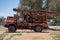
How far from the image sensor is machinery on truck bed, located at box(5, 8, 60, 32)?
2942cm

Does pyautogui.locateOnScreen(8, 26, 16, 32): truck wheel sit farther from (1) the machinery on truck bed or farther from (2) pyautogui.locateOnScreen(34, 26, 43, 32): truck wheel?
(2) pyautogui.locateOnScreen(34, 26, 43, 32): truck wheel

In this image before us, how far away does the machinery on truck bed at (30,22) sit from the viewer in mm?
29422

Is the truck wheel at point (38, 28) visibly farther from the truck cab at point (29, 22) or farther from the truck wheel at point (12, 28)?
the truck wheel at point (12, 28)

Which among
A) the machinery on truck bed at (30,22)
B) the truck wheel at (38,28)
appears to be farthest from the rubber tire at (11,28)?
the truck wheel at (38,28)

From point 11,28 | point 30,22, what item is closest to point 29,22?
point 30,22

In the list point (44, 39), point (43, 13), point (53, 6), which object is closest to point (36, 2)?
point (53, 6)

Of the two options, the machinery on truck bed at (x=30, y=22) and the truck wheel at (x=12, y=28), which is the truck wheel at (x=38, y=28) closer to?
the machinery on truck bed at (x=30, y=22)

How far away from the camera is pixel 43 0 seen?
6288cm

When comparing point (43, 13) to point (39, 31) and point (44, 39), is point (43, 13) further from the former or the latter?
point (44, 39)

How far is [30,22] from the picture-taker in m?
30.1

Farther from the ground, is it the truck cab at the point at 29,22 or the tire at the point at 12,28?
the truck cab at the point at 29,22

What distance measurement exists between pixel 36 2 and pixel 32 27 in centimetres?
3198

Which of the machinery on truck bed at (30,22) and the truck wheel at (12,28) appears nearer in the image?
the truck wheel at (12,28)

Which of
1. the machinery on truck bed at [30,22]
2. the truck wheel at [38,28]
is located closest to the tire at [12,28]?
the machinery on truck bed at [30,22]
